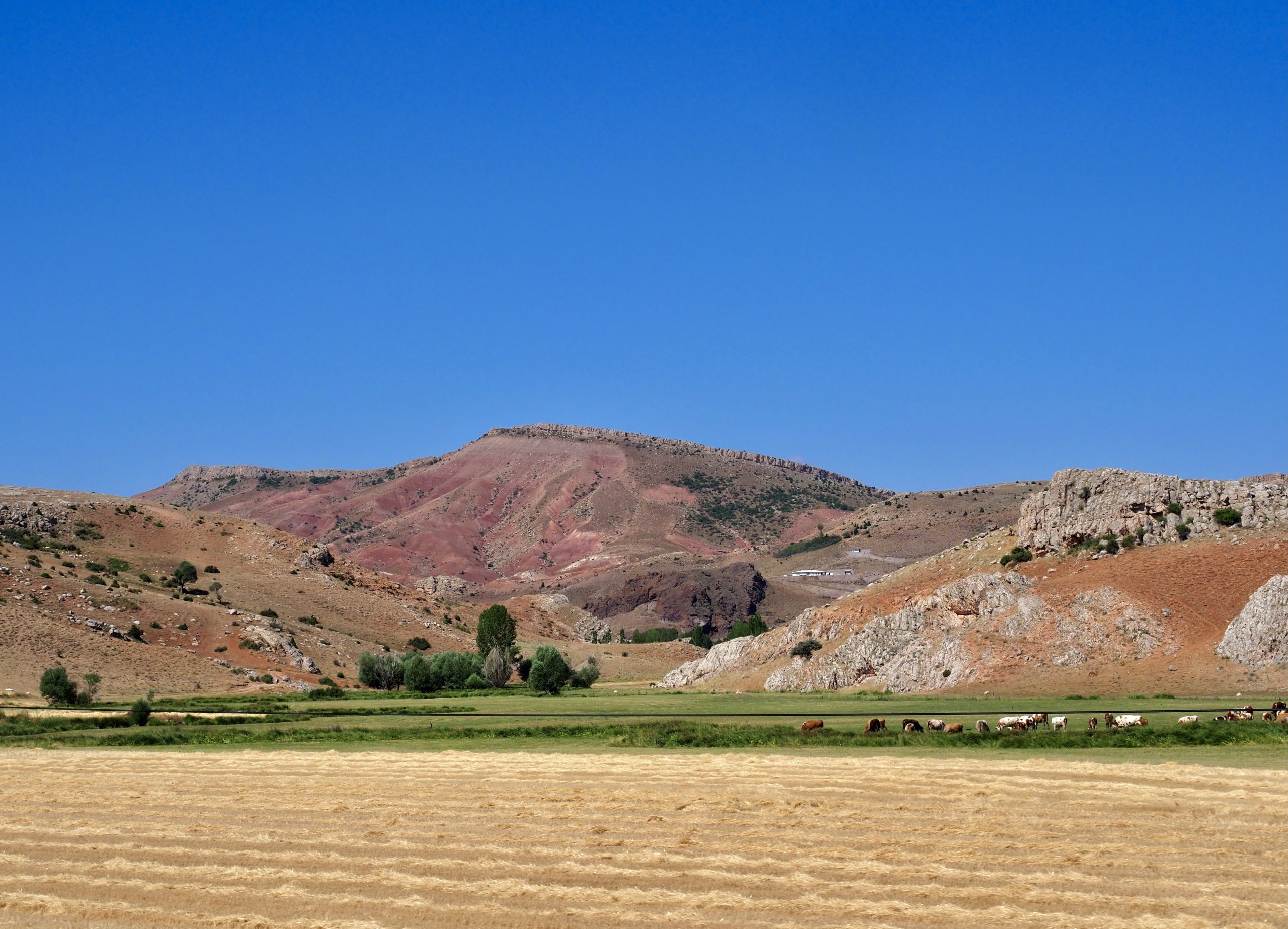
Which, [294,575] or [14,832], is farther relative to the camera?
[294,575]

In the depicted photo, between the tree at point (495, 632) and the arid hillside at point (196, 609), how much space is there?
34.8ft

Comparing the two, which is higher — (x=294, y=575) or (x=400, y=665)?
(x=294, y=575)

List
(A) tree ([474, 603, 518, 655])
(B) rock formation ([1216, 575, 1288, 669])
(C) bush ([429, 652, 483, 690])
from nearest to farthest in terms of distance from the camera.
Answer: (B) rock formation ([1216, 575, 1288, 669]) → (C) bush ([429, 652, 483, 690]) → (A) tree ([474, 603, 518, 655])

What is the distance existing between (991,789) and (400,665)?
72060mm

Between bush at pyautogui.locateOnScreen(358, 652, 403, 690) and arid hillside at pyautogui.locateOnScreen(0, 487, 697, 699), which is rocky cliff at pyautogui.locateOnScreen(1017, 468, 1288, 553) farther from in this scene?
bush at pyautogui.locateOnScreen(358, 652, 403, 690)

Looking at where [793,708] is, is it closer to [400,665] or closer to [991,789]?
[991,789]

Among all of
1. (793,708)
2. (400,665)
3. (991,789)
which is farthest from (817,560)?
(991,789)

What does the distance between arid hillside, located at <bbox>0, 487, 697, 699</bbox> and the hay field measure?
173ft

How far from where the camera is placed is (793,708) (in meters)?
54.4

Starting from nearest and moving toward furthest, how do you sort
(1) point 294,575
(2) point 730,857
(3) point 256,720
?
(2) point 730,857, (3) point 256,720, (1) point 294,575

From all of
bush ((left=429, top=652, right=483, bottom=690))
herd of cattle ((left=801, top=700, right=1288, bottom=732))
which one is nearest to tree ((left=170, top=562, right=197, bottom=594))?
Result: bush ((left=429, top=652, right=483, bottom=690))

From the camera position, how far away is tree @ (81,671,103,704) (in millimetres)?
65250

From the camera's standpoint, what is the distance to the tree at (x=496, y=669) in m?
87.8

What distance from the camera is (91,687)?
6775 centimetres
